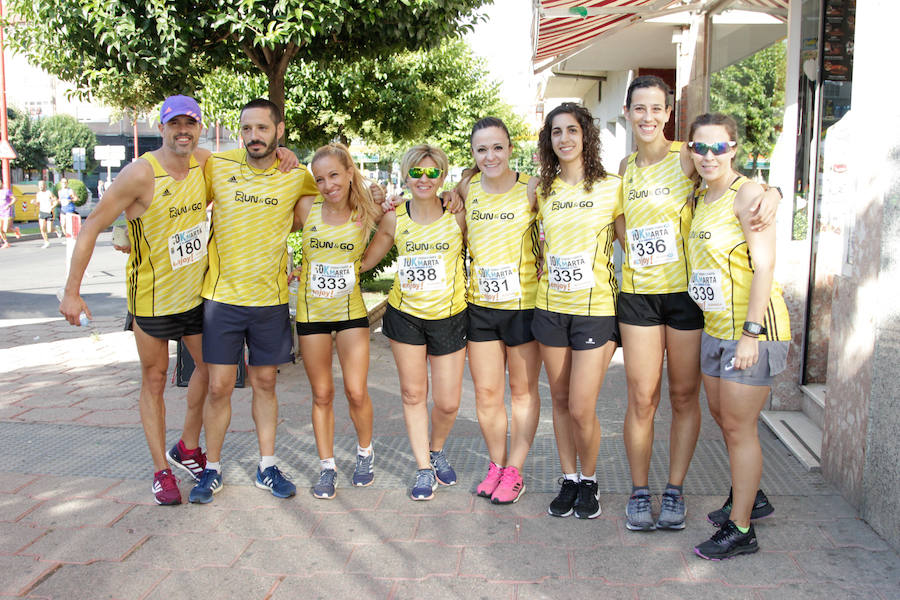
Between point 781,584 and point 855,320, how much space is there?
4.47 feet

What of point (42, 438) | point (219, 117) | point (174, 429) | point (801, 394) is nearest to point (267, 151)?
point (174, 429)

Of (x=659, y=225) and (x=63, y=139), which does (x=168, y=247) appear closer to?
(x=659, y=225)

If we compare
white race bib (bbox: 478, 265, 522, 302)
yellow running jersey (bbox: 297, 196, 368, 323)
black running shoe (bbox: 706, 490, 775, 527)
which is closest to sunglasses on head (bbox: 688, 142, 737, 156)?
white race bib (bbox: 478, 265, 522, 302)

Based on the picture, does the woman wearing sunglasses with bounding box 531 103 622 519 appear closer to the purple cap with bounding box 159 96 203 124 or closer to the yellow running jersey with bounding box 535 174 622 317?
the yellow running jersey with bounding box 535 174 622 317

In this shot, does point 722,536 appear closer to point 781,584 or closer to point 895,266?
point 781,584

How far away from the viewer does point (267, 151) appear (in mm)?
3979

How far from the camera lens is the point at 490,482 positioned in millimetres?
4086

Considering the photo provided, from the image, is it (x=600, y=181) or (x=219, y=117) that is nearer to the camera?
(x=600, y=181)

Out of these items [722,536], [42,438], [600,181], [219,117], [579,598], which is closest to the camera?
[579,598]

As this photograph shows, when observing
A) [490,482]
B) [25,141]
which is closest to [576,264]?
[490,482]

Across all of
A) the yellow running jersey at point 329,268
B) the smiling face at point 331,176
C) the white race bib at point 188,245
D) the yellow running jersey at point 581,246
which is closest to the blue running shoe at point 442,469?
the yellow running jersey at point 329,268

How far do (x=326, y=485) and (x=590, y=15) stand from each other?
4959mm

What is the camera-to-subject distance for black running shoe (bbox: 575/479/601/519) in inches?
149

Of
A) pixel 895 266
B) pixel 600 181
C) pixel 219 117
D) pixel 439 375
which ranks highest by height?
pixel 219 117
